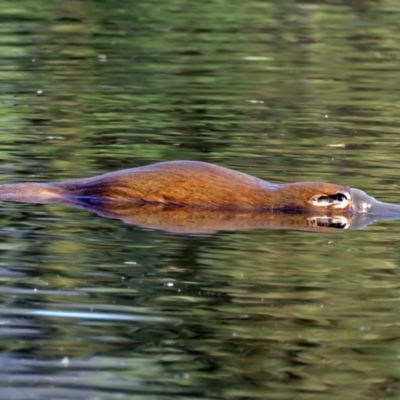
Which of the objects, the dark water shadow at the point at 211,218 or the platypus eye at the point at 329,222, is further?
the platypus eye at the point at 329,222

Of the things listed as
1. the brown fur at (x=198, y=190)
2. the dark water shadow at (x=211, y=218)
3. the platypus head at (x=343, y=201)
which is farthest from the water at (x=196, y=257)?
the brown fur at (x=198, y=190)

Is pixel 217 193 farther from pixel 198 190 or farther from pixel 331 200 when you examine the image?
pixel 331 200

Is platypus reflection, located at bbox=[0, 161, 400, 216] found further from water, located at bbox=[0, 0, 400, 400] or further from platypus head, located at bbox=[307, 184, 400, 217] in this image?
water, located at bbox=[0, 0, 400, 400]

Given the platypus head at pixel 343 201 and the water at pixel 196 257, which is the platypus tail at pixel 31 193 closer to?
the water at pixel 196 257

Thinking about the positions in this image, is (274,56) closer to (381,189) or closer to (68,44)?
(68,44)

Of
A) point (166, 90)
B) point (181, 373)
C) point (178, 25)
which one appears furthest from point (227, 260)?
point (178, 25)

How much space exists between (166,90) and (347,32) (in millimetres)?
6590

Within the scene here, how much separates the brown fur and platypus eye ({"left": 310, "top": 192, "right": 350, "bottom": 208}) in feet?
0.08

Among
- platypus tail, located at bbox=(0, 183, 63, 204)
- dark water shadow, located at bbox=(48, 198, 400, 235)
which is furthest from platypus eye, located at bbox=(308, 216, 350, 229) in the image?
platypus tail, located at bbox=(0, 183, 63, 204)

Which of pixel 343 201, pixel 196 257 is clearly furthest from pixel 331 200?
pixel 196 257

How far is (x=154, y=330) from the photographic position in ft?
17.4

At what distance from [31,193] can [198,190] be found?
102cm

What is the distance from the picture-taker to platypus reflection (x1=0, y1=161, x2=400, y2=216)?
7613 mm

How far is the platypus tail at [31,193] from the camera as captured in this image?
779 cm
